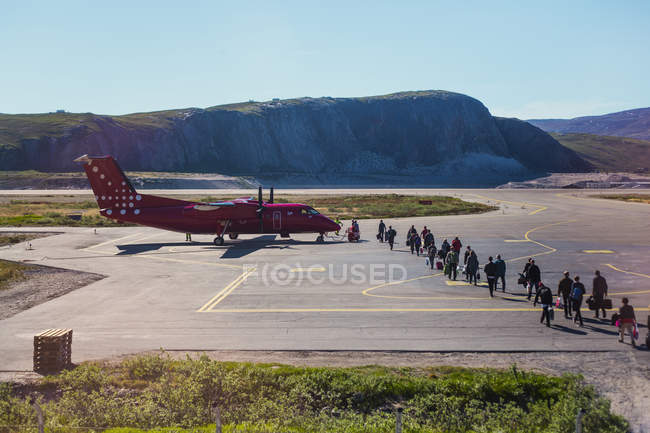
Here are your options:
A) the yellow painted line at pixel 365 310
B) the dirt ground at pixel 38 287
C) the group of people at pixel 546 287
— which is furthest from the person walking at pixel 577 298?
the dirt ground at pixel 38 287

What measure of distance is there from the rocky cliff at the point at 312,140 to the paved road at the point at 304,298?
125 metres

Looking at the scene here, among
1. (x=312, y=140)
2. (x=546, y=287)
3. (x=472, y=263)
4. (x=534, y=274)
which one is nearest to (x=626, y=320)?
(x=546, y=287)

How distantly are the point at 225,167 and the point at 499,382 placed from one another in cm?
15906

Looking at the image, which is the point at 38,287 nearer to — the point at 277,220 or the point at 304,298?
the point at 304,298

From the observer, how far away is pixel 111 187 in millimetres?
37688

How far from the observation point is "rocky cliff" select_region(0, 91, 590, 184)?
152 metres

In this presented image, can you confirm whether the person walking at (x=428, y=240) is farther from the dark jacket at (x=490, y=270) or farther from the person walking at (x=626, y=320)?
the person walking at (x=626, y=320)

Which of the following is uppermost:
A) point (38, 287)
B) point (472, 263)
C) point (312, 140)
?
point (312, 140)

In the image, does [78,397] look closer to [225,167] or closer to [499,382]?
[499,382]

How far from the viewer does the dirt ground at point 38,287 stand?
20.4 m

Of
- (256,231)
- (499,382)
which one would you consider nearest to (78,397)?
(499,382)

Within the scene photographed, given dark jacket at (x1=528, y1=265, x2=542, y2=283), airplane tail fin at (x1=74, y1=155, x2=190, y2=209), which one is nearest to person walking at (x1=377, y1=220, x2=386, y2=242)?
airplane tail fin at (x1=74, y1=155, x2=190, y2=209)

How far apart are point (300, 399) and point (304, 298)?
9438 mm

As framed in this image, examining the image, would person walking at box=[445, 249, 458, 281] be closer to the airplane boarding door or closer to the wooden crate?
the airplane boarding door
